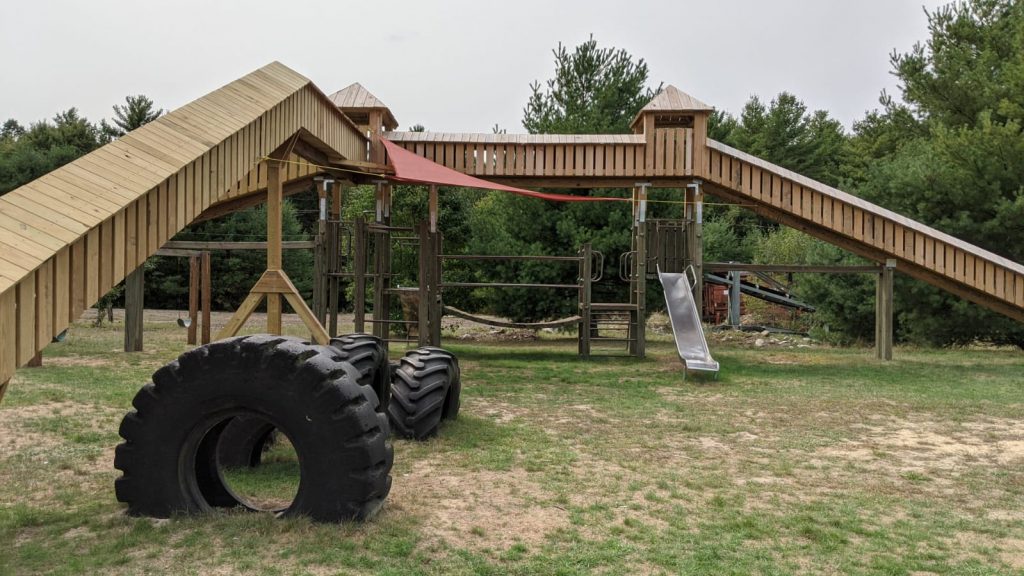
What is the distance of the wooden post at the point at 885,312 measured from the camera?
14.9 m

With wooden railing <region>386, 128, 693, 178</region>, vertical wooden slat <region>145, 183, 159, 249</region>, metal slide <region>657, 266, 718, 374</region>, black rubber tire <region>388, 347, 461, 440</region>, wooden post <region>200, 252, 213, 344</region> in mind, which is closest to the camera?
vertical wooden slat <region>145, 183, 159, 249</region>

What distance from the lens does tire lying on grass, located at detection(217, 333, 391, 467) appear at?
5.65 meters

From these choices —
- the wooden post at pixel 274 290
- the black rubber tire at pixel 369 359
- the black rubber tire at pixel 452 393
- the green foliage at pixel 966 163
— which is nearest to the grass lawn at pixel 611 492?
the black rubber tire at pixel 452 393

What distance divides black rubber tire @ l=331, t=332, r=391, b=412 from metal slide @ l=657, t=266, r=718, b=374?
586 cm

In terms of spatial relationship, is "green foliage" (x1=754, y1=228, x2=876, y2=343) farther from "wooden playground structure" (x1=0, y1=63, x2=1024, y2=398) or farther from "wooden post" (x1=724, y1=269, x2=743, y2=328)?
"wooden playground structure" (x1=0, y1=63, x2=1024, y2=398)

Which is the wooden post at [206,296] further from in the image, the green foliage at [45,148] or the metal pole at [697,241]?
the green foliage at [45,148]

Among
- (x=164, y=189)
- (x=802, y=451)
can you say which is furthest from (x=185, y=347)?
(x=802, y=451)

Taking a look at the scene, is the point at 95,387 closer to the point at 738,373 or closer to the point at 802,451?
the point at 802,451

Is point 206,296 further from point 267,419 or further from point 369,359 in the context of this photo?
point 267,419

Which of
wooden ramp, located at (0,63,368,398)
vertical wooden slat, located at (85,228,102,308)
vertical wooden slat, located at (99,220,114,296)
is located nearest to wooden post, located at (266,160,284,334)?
wooden ramp, located at (0,63,368,398)

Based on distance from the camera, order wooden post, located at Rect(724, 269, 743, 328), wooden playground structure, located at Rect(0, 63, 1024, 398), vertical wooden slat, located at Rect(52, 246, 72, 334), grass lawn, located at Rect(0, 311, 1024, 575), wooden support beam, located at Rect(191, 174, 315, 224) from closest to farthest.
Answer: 1. grass lawn, located at Rect(0, 311, 1024, 575)
2. vertical wooden slat, located at Rect(52, 246, 72, 334)
3. wooden playground structure, located at Rect(0, 63, 1024, 398)
4. wooden support beam, located at Rect(191, 174, 315, 224)
5. wooden post, located at Rect(724, 269, 743, 328)

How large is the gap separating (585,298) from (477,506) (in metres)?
10.3

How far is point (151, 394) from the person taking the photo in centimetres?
441

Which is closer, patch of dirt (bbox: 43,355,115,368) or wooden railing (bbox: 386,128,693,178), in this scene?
patch of dirt (bbox: 43,355,115,368)
